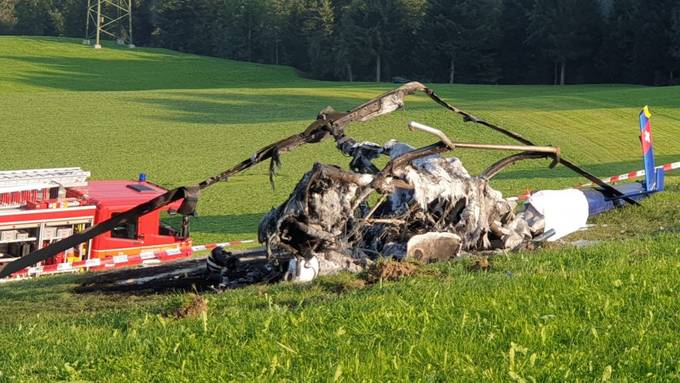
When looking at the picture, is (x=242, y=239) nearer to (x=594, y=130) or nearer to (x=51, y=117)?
(x=594, y=130)

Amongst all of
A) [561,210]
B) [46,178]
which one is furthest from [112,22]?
[561,210]

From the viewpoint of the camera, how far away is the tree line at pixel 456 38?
69.4 metres

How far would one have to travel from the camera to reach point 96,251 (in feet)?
55.5

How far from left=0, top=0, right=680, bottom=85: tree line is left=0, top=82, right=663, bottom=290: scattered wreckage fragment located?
192 ft

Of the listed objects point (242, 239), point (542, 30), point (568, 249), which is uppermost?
point (542, 30)

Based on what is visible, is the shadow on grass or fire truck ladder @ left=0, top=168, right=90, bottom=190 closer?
fire truck ladder @ left=0, top=168, right=90, bottom=190

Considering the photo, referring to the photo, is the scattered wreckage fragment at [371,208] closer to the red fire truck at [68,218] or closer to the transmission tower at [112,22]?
the red fire truck at [68,218]

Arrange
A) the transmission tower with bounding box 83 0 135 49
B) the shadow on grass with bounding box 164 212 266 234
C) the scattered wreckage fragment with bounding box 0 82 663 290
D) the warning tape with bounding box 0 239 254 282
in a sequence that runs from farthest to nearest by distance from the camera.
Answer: the transmission tower with bounding box 83 0 135 49 → the shadow on grass with bounding box 164 212 266 234 → the warning tape with bounding box 0 239 254 282 → the scattered wreckage fragment with bounding box 0 82 663 290

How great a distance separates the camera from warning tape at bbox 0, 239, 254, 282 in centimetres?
1567

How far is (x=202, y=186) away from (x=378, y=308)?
10.9 ft

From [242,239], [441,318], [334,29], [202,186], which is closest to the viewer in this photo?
[441,318]

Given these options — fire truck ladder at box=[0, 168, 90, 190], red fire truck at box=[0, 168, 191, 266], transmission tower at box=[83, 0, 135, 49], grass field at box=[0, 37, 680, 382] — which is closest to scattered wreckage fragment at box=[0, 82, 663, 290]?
grass field at box=[0, 37, 680, 382]

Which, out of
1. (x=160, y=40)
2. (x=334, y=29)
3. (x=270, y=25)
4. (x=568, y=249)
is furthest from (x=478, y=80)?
(x=568, y=249)

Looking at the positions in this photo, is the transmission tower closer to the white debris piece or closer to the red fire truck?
the red fire truck
